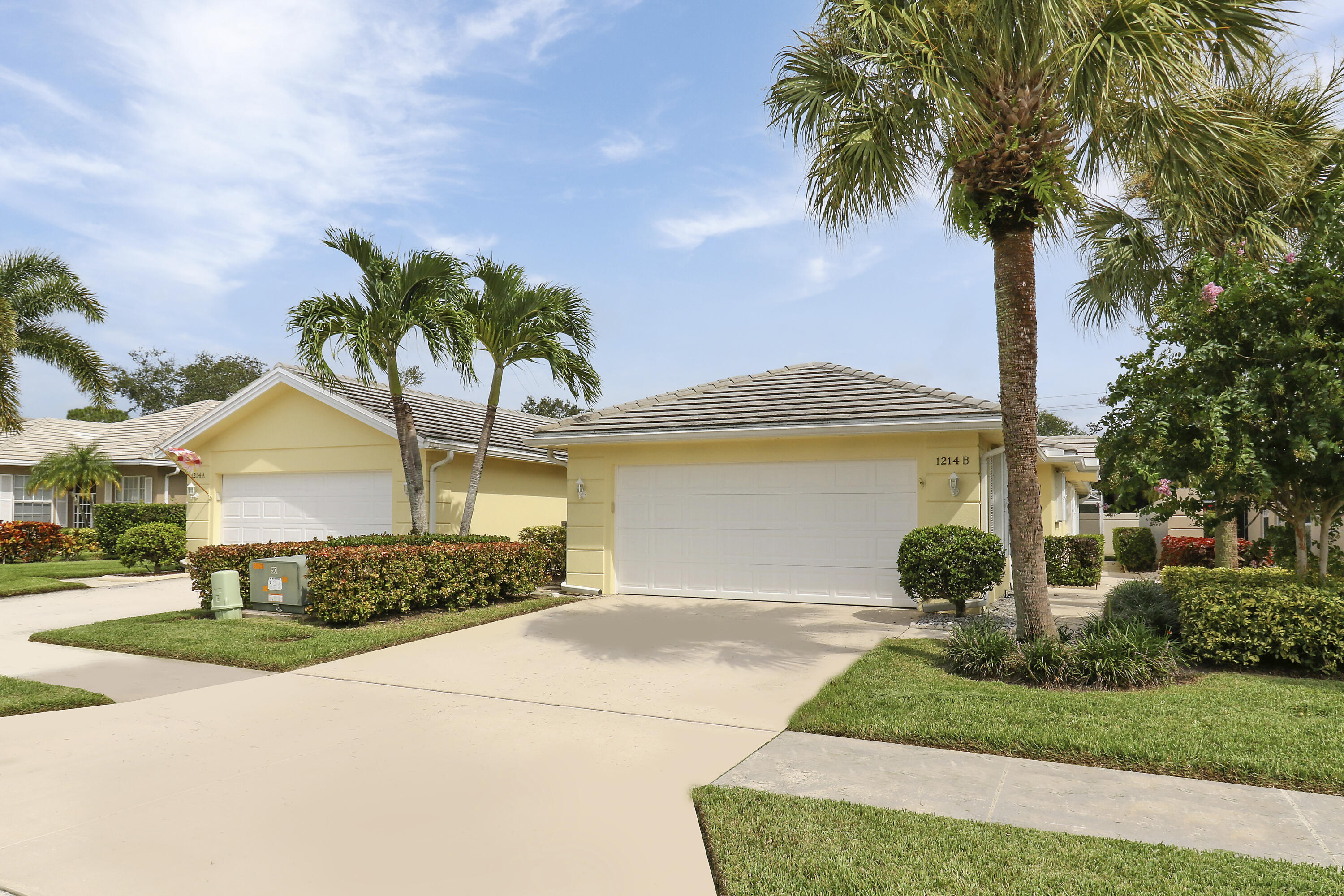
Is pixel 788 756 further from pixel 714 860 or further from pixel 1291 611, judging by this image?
pixel 1291 611

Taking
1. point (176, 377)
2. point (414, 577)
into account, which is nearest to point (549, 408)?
point (176, 377)

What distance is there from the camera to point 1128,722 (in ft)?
18.9

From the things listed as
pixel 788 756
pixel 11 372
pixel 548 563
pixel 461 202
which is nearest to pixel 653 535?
pixel 548 563

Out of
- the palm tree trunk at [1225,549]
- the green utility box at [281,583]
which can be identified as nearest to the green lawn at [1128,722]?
the palm tree trunk at [1225,549]

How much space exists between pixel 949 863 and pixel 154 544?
19.4 m

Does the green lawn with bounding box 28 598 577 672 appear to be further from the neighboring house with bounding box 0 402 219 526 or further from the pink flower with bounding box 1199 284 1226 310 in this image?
the neighboring house with bounding box 0 402 219 526

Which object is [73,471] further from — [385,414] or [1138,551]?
[1138,551]

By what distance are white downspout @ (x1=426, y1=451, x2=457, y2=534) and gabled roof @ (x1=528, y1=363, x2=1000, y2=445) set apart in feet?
8.25

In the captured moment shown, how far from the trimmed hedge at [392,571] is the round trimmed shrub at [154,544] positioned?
687cm

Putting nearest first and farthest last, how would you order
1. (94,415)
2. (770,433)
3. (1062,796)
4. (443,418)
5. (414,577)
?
(1062,796)
(414,577)
(770,433)
(443,418)
(94,415)

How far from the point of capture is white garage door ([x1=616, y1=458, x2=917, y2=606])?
12.3m

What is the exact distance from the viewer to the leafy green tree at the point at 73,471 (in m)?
23.4

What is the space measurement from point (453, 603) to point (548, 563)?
2.97 metres

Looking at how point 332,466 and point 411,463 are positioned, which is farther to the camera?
point 332,466
